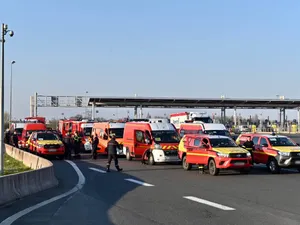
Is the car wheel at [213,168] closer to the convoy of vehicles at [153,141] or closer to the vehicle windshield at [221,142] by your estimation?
the vehicle windshield at [221,142]

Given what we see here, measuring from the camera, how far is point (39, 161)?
69.4 ft

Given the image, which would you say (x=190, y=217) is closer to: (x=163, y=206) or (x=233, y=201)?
(x=163, y=206)

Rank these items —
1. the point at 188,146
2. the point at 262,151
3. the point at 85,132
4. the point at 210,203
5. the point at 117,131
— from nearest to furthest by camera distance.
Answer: the point at 210,203 → the point at 262,151 → the point at 188,146 → the point at 117,131 → the point at 85,132

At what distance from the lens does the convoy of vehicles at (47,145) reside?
1131 inches

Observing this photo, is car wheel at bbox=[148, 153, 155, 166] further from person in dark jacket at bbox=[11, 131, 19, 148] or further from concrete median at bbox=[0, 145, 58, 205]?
person in dark jacket at bbox=[11, 131, 19, 148]

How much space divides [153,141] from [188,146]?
4.00m

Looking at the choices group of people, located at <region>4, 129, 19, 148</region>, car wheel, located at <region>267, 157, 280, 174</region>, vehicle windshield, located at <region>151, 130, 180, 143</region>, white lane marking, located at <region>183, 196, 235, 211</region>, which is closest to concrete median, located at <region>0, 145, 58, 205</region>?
white lane marking, located at <region>183, 196, 235, 211</region>

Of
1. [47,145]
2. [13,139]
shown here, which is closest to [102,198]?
[47,145]

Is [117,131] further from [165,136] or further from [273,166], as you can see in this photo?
[273,166]

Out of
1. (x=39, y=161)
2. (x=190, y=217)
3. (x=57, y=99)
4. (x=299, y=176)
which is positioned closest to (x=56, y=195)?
(x=190, y=217)

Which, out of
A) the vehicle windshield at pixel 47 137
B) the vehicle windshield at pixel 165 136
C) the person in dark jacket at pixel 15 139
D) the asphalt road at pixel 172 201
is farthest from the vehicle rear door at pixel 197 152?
the person in dark jacket at pixel 15 139

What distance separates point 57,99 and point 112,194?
73583mm

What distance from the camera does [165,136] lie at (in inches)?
1008

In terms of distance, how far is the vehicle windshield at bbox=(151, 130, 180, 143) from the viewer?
25312mm
